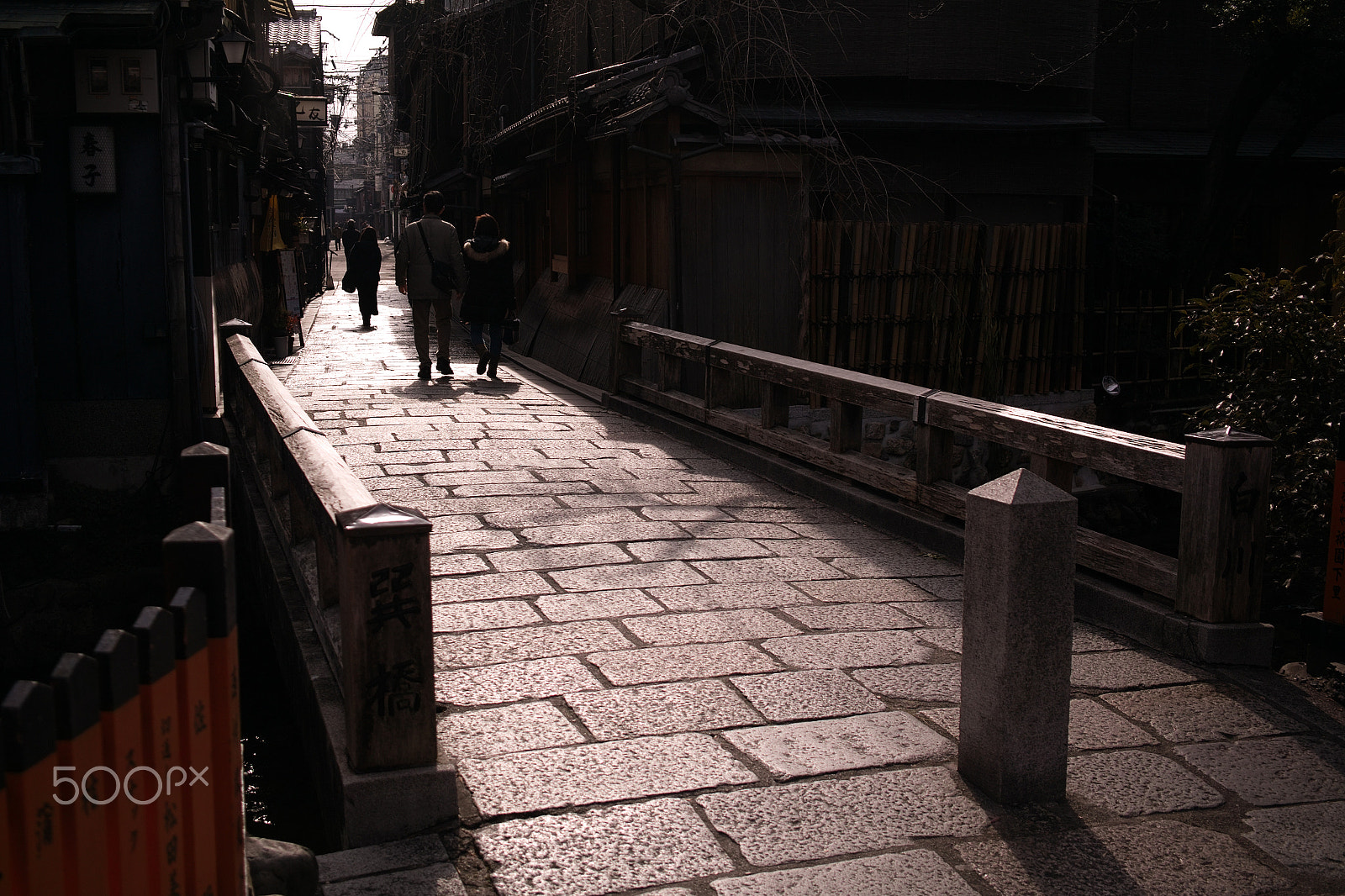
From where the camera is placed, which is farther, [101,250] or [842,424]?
[101,250]

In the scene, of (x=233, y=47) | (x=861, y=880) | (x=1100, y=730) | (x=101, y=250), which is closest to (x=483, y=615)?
(x=861, y=880)

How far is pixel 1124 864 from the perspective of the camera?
3723mm

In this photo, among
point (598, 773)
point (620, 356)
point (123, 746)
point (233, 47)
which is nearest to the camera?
point (123, 746)

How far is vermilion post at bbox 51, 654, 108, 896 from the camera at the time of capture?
Result: 2105mm

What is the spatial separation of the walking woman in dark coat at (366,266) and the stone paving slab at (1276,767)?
21090 mm

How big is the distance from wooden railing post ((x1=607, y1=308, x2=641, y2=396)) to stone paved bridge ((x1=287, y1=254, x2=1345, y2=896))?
214 inches

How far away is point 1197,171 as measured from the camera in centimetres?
1756

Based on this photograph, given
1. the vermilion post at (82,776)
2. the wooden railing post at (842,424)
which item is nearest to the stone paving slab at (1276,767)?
the vermilion post at (82,776)

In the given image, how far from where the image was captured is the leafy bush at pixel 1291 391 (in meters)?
7.48

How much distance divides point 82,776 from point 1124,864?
119 inches

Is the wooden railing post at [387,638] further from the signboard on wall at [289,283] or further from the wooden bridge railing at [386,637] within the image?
the signboard on wall at [289,283]

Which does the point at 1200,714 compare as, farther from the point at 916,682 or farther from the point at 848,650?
the point at 848,650

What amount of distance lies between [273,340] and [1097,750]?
16.9m

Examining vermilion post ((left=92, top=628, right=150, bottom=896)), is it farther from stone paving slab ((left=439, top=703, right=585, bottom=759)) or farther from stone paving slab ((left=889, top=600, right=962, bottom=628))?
stone paving slab ((left=889, top=600, right=962, bottom=628))
